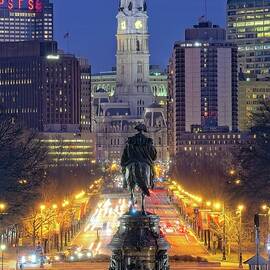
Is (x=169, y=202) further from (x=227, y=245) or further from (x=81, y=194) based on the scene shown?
(x=227, y=245)

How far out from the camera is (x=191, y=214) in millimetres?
131750

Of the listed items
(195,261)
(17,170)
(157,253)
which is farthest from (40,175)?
(157,253)

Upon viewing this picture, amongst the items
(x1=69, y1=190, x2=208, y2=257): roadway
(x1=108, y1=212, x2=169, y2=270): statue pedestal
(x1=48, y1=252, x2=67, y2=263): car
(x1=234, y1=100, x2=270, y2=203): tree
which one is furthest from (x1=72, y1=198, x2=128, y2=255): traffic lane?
(x1=108, y1=212, x2=169, y2=270): statue pedestal

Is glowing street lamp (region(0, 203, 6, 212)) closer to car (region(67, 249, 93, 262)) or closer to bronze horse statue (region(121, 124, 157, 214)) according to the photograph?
car (region(67, 249, 93, 262))

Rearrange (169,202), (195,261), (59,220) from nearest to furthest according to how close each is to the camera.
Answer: (195,261)
(59,220)
(169,202)

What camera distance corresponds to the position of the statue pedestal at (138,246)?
38.2m

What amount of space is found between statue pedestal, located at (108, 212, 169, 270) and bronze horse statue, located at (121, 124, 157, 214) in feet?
2.77

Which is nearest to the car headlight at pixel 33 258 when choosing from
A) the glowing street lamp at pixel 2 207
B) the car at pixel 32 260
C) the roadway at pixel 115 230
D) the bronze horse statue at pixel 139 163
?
the car at pixel 32 260

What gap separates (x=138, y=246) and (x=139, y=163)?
8.61 ft

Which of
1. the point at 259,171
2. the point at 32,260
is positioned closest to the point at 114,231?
the point at 259,171

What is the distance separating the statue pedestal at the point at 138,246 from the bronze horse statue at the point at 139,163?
0.84 metres

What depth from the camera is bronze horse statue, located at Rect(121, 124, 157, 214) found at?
3919 cm

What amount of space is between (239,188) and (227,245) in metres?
9.88

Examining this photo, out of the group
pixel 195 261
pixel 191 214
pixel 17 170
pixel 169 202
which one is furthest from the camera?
pixel 169 202
